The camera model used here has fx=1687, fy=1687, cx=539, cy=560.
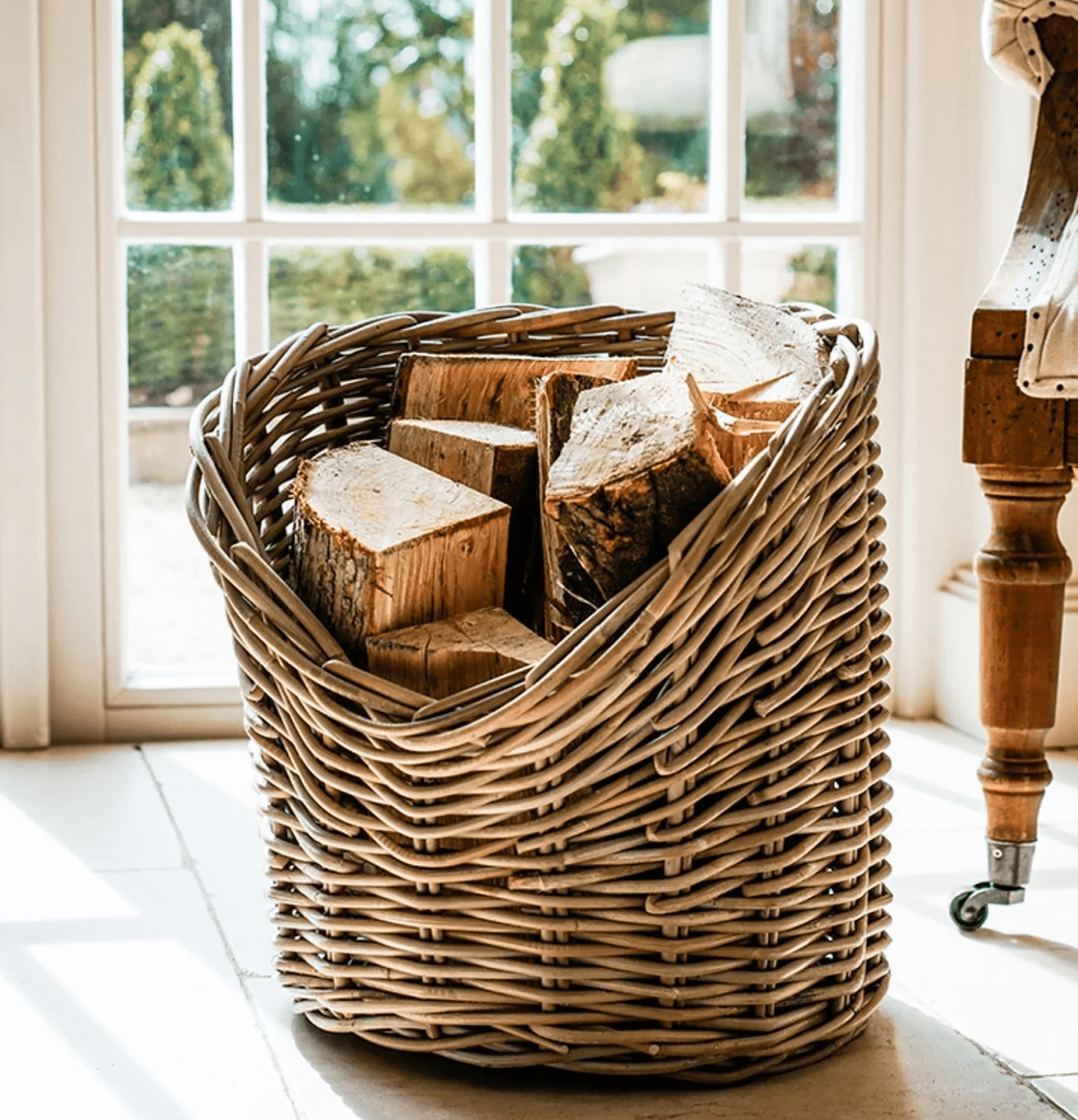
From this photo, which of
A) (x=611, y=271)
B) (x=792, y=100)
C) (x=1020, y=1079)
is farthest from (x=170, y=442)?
(x=1020, y=1079)

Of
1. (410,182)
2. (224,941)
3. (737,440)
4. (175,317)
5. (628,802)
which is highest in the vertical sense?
(410,182)

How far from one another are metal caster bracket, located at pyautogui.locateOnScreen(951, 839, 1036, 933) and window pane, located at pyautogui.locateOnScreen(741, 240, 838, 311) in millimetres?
1089

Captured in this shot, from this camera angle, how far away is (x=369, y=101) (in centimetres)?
231

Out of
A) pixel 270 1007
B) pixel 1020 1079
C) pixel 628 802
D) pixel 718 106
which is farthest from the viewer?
pixel 718 106

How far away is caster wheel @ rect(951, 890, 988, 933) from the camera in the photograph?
4.88 ft

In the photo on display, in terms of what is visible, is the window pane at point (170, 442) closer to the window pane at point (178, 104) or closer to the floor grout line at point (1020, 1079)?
the window pane at point (178, 104)

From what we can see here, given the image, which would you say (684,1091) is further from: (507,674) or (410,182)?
(410,182)

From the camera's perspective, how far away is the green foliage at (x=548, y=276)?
2334mm

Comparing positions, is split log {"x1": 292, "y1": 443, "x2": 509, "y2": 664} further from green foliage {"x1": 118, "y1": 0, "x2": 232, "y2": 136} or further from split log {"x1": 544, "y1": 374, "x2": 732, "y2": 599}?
green foliage {"x1": 118, "y1": 0, "x2": 232, "y2": 136}

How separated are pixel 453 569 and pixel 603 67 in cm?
133

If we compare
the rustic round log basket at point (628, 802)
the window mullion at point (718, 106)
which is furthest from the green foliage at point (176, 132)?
the rustic round log basket at point (628, 802)

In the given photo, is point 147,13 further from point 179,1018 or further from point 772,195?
point 179,1018

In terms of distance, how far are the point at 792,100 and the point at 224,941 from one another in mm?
1483

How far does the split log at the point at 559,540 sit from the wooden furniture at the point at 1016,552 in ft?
1.08
